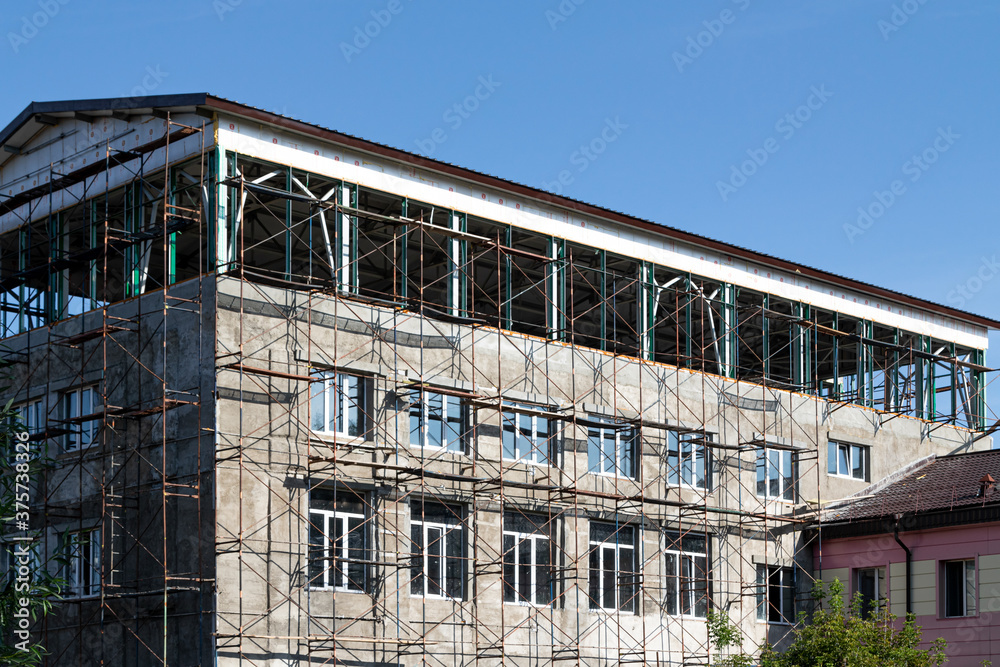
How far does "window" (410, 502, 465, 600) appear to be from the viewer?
3009 cm

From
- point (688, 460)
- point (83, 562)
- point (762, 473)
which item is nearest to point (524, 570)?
point (688, 460)

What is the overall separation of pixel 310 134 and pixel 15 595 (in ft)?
37.8

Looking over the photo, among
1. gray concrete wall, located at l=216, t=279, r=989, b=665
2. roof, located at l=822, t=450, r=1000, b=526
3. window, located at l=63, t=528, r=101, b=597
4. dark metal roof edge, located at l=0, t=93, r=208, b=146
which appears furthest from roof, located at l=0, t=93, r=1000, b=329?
window, located at l=63, t=528, r=101, b=597

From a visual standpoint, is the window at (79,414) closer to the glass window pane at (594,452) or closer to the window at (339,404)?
the window at (339,404)

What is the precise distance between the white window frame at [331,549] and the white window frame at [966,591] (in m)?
15.7

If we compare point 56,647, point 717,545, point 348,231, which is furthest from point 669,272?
point 56,647

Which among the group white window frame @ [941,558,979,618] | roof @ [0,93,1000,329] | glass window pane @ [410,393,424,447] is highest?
roof @ [0,93,1000,329]

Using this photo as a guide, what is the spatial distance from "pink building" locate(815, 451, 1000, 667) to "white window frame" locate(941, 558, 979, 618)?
0.03 m

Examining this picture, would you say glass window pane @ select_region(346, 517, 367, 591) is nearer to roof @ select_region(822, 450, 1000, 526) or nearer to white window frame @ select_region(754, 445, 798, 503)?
white window frame @ select_region(754, 445, 798, 503)

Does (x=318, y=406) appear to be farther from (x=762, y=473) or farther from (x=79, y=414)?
(x=762, y=473)

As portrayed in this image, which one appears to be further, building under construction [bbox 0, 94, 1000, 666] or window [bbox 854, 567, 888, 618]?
window [bbox 854, 567, 888, 618]

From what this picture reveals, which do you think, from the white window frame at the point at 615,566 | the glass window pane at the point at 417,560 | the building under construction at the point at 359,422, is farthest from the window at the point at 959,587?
the glass window pane at the point at 417,560

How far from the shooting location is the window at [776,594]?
3766 centimetres

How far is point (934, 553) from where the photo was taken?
35.7m
